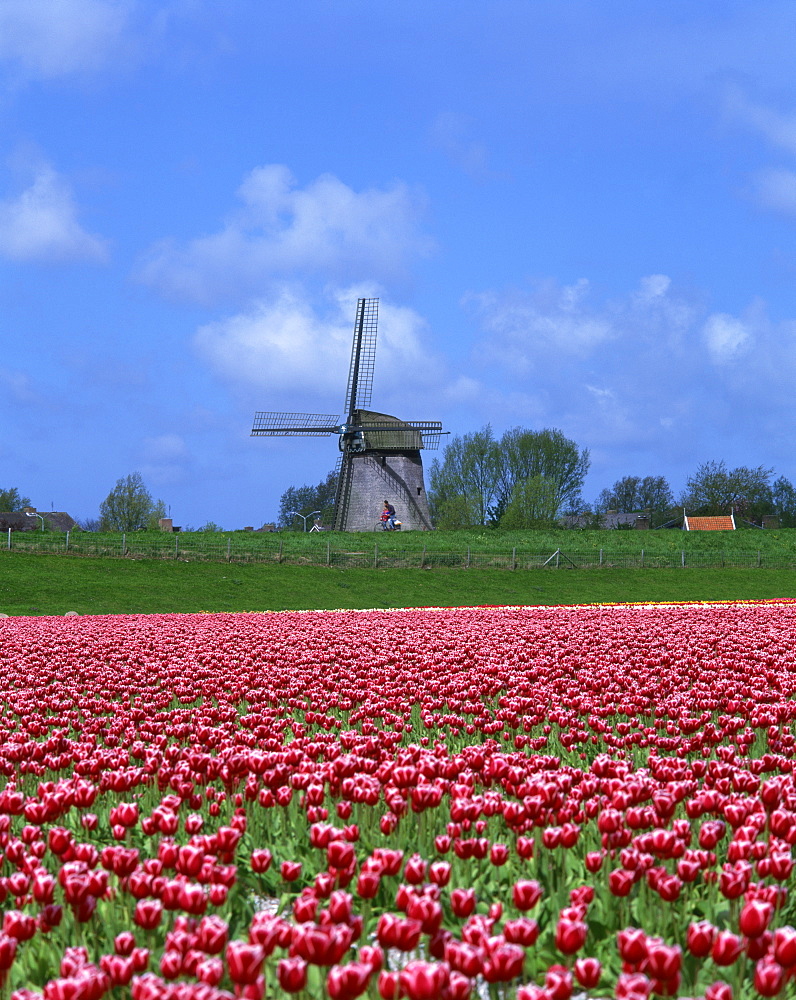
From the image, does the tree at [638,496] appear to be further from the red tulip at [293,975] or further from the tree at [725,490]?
the red tulip at [293,975]

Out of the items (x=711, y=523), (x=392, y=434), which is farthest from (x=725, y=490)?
(x=392, y=434)

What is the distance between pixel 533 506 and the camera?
288ft

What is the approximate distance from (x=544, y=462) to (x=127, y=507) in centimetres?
4326

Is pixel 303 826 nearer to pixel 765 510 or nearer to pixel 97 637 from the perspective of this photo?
pixel 97 637

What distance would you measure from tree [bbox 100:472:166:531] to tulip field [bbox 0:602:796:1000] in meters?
87.0

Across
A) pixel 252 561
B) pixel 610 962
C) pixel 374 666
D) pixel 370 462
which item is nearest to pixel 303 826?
pixel 610 962

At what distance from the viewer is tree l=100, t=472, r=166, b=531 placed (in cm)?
9650

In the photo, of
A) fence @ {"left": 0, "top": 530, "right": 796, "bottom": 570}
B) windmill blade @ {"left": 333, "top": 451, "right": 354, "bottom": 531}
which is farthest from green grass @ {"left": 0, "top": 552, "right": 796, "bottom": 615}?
windmill blade @ {"left": 333, "top": 451, "right": 354, "bottom": 531}

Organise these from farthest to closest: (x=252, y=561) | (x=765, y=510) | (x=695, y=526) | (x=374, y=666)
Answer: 1. (x=765, y=510)
2. (x=695, y=526)
3. (x=252, y=561)
4. (x=374, y=666)

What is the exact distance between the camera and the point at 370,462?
63.9 metres

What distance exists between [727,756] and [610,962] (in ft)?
9.27

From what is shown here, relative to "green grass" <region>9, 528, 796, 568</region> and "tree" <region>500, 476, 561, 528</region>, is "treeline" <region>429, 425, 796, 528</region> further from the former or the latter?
"green grass" <region>9, 528, 796, 568</region>

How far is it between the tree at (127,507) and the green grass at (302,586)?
178 ft

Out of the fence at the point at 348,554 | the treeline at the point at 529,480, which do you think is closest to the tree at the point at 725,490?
the treeline at the point at 529,480
